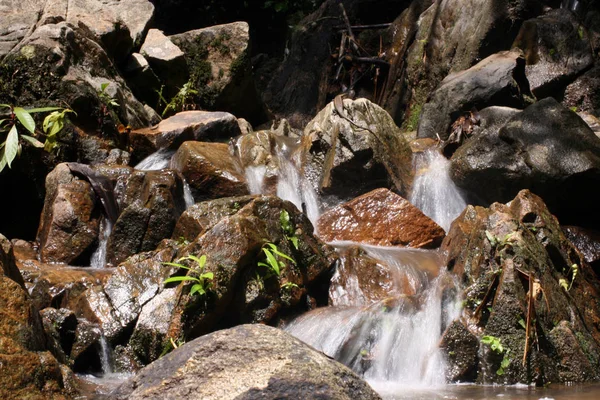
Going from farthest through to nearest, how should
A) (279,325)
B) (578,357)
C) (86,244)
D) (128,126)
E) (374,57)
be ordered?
1. (374,57)
2. (128,126)
3. (86,244)
4. (279,325)
5. (578,357)

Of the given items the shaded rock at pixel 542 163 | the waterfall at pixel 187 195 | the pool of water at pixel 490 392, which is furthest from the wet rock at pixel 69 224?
the shaded rock at pixel 542 163

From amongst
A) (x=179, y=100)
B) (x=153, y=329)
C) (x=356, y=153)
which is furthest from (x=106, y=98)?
(x=153, y=329)

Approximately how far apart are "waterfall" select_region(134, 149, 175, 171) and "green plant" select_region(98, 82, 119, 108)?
976 mm

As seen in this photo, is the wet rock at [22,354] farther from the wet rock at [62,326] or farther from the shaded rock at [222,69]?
the shaded rock at [222,69]

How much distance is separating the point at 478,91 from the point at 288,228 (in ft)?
15.7

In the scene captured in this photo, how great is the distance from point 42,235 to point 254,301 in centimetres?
331

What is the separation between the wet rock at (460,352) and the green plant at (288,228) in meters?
1.71

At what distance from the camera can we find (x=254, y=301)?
5.38 meters

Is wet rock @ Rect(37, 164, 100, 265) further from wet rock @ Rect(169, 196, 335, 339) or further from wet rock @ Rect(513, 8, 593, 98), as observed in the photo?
wet rock @ Rect(513, 8, 593, 98)

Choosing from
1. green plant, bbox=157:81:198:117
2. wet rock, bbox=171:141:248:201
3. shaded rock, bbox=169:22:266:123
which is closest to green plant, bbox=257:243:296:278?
wet rock, bbox=171:141:248:201

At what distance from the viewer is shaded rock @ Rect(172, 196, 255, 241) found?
6484 mm

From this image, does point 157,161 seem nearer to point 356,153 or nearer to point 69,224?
point 69,224

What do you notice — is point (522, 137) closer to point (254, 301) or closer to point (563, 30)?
point (563, 30)

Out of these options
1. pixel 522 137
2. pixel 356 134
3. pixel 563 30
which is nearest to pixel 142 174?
pixel 356 134
